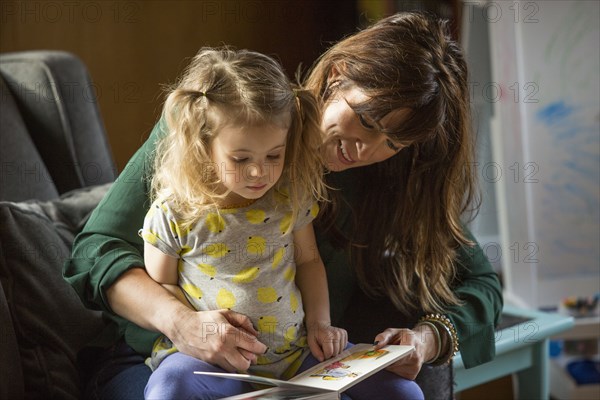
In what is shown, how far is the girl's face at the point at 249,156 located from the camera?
3.38 feet

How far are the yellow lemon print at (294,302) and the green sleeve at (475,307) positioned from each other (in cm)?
31

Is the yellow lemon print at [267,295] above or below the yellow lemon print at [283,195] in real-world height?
below

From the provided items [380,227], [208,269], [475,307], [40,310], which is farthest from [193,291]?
[475,307]

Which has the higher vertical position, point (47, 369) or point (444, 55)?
point (444, 55)

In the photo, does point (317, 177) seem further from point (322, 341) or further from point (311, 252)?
point (322, 341)

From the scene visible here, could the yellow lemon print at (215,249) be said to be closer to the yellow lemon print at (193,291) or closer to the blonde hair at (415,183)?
the yellow lemon print at (193,291)

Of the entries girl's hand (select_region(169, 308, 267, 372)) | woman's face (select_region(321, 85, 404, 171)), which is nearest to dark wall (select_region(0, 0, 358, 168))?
woman's face (select_region(321, 85, 404, 171))

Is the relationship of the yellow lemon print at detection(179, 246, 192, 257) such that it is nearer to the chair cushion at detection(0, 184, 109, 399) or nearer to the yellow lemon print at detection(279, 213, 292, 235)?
the yellow lemon print at detection(279, 213, 292, 235)

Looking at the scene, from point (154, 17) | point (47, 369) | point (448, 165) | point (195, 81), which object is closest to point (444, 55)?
point (448, 165)

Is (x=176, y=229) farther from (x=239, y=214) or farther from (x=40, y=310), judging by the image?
(x=40, y=310)

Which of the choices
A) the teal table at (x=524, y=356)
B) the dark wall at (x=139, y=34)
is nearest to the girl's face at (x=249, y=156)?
the teal table at (x=524, y=356)

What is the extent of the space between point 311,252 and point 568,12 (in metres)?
1.39

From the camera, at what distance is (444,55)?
1.25 meters

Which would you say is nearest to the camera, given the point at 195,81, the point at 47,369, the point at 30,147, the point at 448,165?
the point at 195,81
